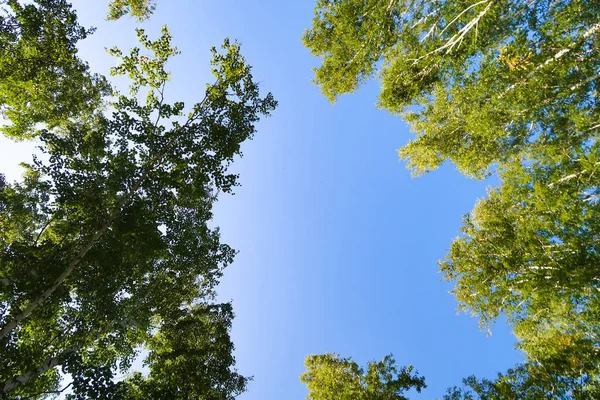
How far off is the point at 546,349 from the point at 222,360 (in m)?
15.2

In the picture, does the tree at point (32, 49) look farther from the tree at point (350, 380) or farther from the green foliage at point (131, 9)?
the tree at point (350, 380)

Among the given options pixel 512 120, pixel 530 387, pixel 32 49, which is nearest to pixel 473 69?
pixel 512 120

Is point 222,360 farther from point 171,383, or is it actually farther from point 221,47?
point 221,47

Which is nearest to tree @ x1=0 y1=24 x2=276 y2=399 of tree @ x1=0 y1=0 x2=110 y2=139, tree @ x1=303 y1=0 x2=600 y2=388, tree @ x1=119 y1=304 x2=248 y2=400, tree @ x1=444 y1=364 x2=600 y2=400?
tree @ x1=119 y1=304 x2=248 y2=400

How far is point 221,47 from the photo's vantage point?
11250 millimetres

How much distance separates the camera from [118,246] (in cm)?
1042

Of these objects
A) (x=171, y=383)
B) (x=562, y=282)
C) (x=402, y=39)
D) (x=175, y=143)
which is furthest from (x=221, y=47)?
(x=562, y=282)

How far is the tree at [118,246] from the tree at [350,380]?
4.68 meters

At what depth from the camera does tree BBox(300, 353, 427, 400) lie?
13625mm

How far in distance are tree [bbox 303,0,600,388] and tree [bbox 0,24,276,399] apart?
692 cm

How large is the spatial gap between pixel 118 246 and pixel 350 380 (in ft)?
44.3

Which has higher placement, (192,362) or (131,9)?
(131,9)

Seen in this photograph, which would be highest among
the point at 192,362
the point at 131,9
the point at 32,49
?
the point at 131,9

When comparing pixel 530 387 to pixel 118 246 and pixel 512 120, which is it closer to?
pixel 512 120
